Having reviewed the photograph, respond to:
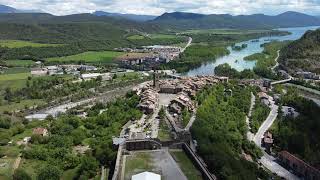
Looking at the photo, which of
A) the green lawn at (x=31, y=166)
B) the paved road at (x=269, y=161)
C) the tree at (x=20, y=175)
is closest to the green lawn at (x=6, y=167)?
the green lawn at (x=31, y=166)

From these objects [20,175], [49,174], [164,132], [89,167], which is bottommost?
[20,175]

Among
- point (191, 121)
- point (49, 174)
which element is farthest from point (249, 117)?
point (49, 174)

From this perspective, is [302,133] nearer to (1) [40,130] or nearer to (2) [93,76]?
(1) [40,130]

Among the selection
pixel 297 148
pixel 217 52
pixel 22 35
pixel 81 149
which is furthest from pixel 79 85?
pixel 22 35

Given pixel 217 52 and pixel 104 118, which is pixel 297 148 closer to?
pixel 104 118

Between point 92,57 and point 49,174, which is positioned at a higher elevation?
point 49,174

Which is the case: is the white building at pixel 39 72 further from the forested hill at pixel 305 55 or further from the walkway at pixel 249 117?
the forested hill at pixel 305 55
